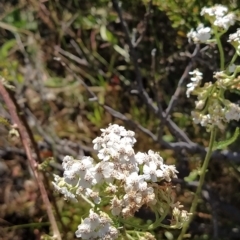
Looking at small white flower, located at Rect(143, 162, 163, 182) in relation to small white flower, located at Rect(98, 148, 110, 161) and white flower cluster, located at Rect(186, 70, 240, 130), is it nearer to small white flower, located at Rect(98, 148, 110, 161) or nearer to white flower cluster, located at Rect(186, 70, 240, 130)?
small white flower, located at Rect(98, 148, 110, 161)

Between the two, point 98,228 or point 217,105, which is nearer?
point 98,228

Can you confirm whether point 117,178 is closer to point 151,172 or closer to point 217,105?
point 151,172

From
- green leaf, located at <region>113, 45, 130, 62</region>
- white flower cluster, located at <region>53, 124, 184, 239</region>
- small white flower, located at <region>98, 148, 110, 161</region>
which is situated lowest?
white flower cluster, located at <region>53, 124, 184, 239</region>

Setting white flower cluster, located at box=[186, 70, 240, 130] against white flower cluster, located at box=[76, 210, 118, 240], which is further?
white flower cluster, located at box=[186, 70, 240, 130]

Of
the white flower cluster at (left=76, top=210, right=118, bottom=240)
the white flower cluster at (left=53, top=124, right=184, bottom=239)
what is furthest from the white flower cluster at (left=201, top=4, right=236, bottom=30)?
the white flower cluster at (left=76, top=210, right=118, bottom=240)

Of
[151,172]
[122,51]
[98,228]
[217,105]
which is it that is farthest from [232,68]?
[122,51]

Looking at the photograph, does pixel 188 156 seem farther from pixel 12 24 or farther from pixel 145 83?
pixel 12 24

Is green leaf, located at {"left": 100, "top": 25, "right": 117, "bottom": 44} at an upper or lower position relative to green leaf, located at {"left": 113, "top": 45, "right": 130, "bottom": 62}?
upper

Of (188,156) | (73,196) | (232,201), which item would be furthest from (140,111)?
(73,196)

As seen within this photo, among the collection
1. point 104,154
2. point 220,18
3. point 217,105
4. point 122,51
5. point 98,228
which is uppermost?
point 122,51
